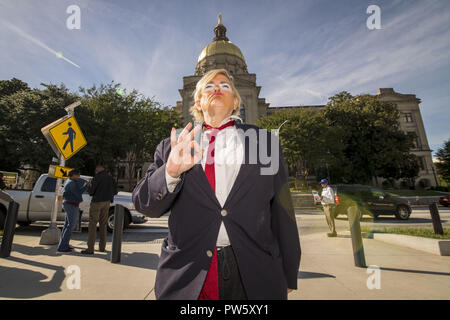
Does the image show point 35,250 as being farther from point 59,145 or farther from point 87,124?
point 87,124

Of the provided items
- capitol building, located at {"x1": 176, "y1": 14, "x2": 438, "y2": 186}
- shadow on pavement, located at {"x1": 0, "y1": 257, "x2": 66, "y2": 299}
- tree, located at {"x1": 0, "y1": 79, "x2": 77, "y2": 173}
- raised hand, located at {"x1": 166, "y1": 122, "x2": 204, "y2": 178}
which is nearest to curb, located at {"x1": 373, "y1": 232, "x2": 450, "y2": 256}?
raised hand, located at {"x1": 166, "y1": 122, "x2": 204, "y2": 178}

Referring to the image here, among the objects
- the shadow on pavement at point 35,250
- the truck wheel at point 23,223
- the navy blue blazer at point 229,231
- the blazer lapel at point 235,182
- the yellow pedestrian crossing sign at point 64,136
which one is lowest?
the shadow on pavement at point 35,250

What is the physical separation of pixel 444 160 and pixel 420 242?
47.8m

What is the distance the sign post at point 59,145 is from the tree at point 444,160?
53.5 m

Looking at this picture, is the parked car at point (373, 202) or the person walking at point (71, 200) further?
the parked car at point (373, 202)

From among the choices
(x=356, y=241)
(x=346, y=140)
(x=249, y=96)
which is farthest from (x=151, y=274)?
(x=249, y=96)

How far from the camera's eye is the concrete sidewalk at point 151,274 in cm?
323

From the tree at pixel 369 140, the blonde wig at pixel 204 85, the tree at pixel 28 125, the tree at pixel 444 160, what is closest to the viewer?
the blonde wig at pixel 204 85

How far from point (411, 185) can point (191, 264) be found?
54.1 m

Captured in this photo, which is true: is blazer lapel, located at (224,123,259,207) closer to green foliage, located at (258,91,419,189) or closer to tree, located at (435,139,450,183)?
green foliage, located at (258,91,419,189)

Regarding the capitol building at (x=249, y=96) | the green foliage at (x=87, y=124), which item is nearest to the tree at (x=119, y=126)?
the green foliage at (x=87, y=124)

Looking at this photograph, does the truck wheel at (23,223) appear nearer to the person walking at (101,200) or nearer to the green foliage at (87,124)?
the person walking at (101,200)

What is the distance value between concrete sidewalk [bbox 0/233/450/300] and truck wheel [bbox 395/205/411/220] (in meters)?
8.61
